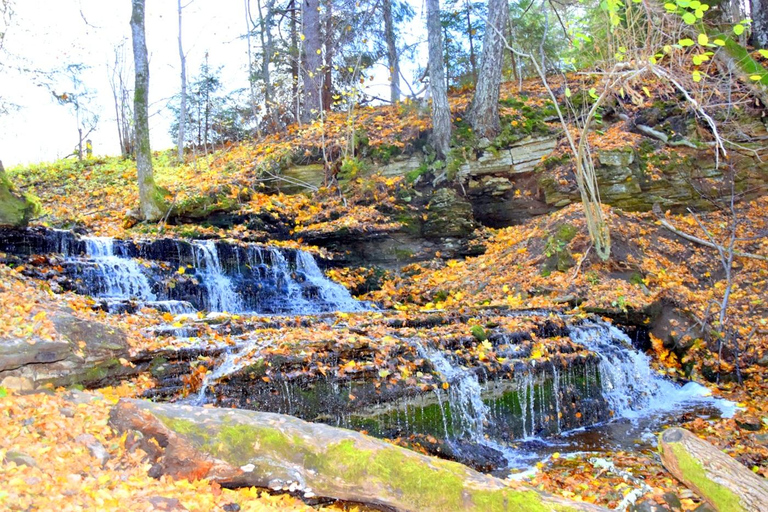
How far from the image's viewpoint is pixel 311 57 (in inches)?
607

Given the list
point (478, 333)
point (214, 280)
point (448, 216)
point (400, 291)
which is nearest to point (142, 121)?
point (214, 280)

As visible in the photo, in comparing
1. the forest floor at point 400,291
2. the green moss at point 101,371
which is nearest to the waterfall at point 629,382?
the forest floor at point 400,291

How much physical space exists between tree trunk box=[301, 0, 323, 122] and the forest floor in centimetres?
102

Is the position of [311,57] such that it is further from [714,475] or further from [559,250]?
[714,475]

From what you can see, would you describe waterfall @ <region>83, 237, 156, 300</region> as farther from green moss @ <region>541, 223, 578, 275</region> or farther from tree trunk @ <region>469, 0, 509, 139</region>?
tree trunk @ <region>469, 0, 509, 139</region>

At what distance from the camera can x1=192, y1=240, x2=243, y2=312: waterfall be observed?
9.38 meters

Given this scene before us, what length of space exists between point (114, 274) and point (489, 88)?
10.5m

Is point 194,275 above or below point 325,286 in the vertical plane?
above

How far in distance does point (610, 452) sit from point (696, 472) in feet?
8.00

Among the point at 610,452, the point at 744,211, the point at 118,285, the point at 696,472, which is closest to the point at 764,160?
the point at 744,211

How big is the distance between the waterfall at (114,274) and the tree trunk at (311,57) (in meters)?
8.13

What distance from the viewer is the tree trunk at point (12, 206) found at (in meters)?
7.83

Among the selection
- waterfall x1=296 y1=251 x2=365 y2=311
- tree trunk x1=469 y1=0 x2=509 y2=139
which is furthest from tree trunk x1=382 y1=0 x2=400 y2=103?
waterfall x1=296 y1=251 x2=365 y2=311

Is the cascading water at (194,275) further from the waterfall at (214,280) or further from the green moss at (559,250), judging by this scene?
the green moss at (559,250)
